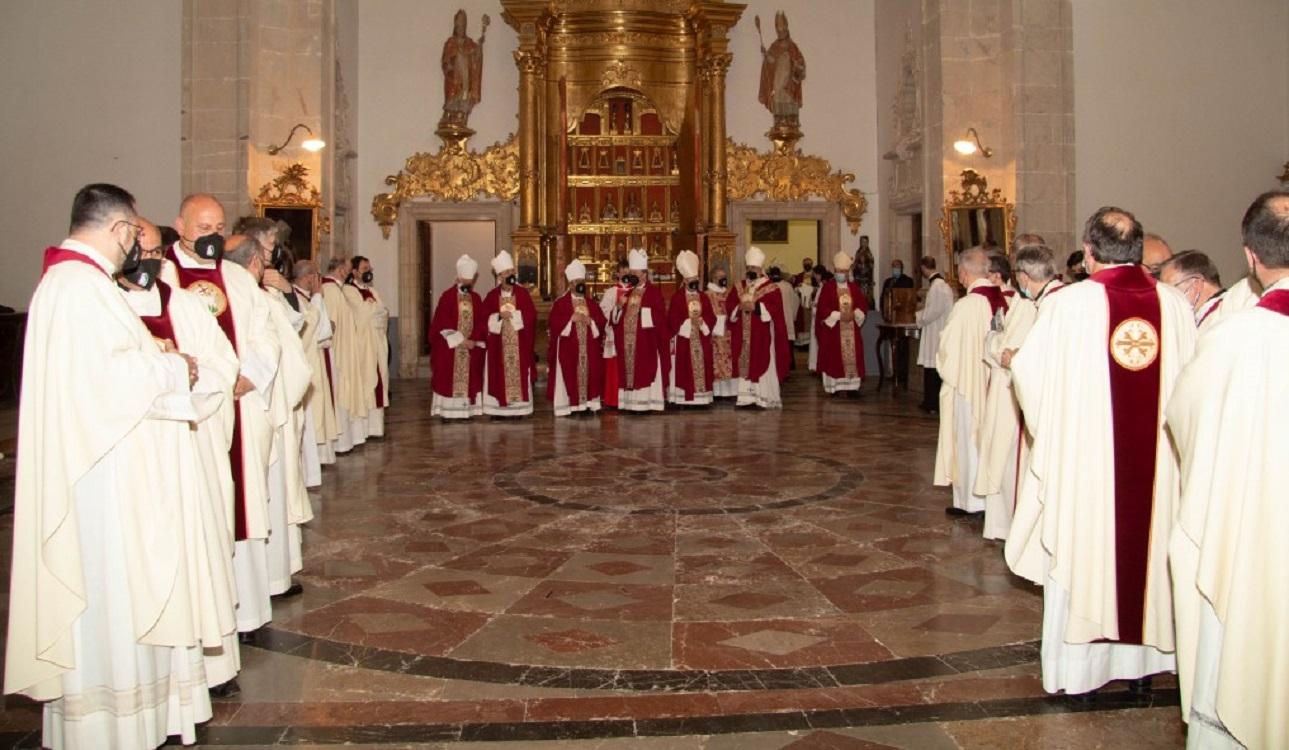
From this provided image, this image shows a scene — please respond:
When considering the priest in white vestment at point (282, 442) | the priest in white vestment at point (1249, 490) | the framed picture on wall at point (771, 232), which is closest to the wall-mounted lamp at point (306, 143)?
the framed picture on wall at point (771, 232)

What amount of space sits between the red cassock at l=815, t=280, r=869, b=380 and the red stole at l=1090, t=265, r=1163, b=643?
420 inches

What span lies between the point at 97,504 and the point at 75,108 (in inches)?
526

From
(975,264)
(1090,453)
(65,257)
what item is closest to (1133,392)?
(1090,453)

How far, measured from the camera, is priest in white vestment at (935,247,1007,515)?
7.00 metres

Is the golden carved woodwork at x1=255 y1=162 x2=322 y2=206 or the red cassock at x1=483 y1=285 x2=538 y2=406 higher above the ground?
the golden carved woodwork at x1=255 y1=162 x2=322 y2=206

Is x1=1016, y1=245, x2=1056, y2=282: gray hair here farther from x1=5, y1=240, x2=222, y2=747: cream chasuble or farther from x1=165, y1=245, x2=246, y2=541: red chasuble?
x1=5, y1=240, x2=222, y2=747: cream chasuble

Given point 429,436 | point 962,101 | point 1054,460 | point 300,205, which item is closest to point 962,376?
point 1054,460

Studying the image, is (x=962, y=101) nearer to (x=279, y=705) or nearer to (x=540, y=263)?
(x=540, y=263)

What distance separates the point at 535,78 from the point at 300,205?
4956mm

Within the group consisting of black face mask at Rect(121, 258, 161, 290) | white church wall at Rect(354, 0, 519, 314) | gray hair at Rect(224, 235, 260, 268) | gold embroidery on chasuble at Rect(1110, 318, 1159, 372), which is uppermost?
white church wall at Rect(354, 0, 519, 314)

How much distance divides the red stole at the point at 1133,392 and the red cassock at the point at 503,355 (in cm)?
925

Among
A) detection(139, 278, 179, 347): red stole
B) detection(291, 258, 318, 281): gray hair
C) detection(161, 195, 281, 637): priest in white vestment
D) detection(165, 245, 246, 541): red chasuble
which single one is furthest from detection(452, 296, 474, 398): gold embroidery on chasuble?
detection(139, 278, 179, 347): red stole

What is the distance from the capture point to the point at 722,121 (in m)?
17.6

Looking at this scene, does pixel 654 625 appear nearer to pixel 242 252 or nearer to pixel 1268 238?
pixel 242 252
